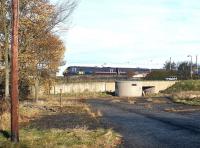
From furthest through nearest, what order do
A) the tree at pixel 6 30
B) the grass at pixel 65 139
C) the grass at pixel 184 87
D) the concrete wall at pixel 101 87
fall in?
the grass at pixel 184 87
the concrete wall at pixel 101 87
the tree at pixel 6 30
the grass at pixel 65 139

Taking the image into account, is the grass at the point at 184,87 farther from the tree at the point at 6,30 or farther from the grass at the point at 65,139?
the grass at the point at 65,139

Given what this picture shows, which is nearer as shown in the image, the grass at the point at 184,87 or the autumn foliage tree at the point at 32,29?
the autumn foliage tree at the point at 32,29

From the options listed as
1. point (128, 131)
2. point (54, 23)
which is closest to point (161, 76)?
point (54, 23)

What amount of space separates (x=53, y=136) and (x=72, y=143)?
6.88ft

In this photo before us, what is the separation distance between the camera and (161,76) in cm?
13162

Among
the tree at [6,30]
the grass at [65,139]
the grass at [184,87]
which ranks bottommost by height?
the grass at [65,139]

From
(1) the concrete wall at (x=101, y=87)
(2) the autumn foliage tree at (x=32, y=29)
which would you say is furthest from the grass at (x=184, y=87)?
(2) the autumn foliage tree at (x=32, y=29)

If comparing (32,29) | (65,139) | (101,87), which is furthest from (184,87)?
(65,139)

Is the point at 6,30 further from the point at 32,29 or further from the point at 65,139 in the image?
the point at 65,139

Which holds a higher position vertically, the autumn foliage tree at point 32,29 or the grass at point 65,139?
the autumn foliage tree at point 32,29

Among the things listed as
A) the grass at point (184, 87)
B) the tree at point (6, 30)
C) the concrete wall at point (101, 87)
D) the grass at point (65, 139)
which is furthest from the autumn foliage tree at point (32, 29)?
the grass at point (184, 87)

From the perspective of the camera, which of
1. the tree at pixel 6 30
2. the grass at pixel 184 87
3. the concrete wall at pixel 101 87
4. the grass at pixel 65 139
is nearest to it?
the grass at pixel 65 139

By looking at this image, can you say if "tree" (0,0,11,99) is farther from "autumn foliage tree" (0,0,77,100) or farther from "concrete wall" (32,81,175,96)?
"concrete wall" (32,81,175,96)

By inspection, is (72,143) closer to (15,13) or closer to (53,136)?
(53,136)
